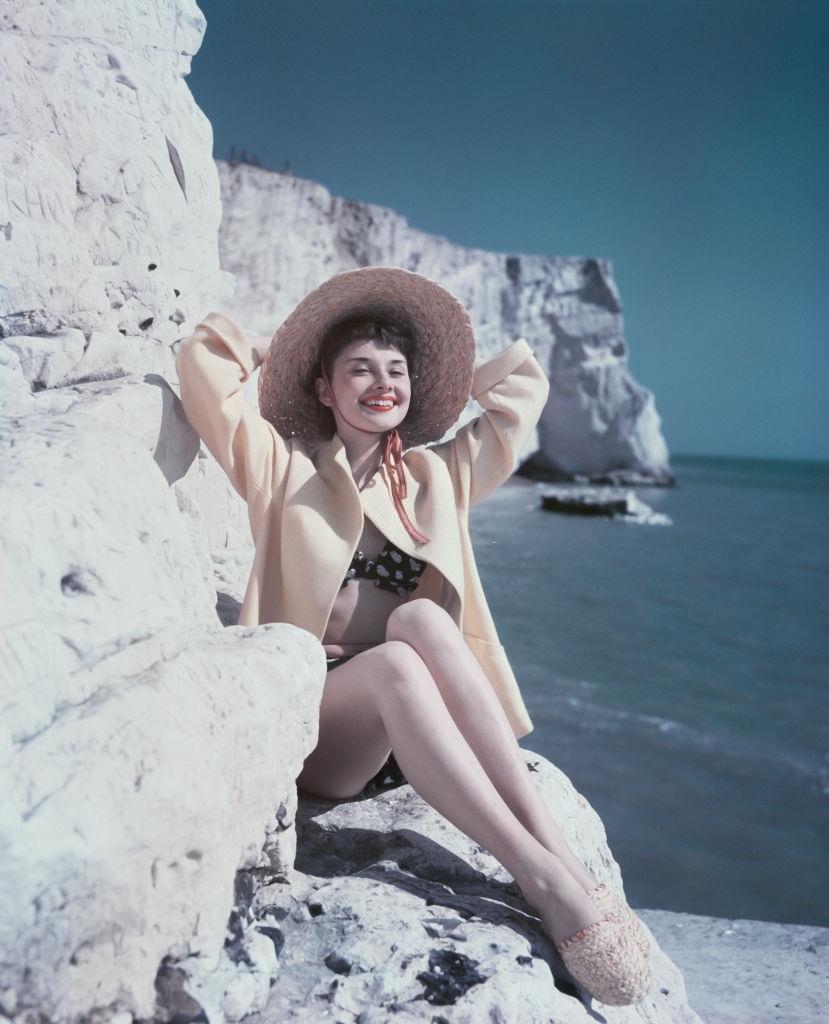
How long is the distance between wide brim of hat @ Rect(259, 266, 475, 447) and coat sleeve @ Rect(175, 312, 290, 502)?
7.5 inches

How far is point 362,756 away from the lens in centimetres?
192

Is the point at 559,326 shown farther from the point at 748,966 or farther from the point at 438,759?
the point at 438,759

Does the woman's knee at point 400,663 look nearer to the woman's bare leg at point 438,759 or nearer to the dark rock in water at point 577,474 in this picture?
the woman's bare leg at point 438,759

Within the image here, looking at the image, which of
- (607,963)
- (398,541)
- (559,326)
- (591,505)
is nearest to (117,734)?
(607,963)

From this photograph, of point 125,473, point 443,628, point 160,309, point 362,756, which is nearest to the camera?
point 125,473

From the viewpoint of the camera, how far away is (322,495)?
2039 mm

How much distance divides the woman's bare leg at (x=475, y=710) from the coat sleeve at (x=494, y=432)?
0.50 metres

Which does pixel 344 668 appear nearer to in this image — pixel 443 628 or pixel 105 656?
pixel 443 628

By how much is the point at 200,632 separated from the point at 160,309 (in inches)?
45.9

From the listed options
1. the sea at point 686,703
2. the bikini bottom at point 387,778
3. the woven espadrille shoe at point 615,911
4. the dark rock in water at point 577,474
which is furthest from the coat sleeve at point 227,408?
the dark rock in water at point 577,474

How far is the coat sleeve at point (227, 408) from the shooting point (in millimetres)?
1939

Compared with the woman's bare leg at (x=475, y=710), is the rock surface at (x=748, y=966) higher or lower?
lower

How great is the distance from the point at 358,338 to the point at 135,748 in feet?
3.95

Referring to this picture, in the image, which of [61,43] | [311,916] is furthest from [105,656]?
[61,43]
